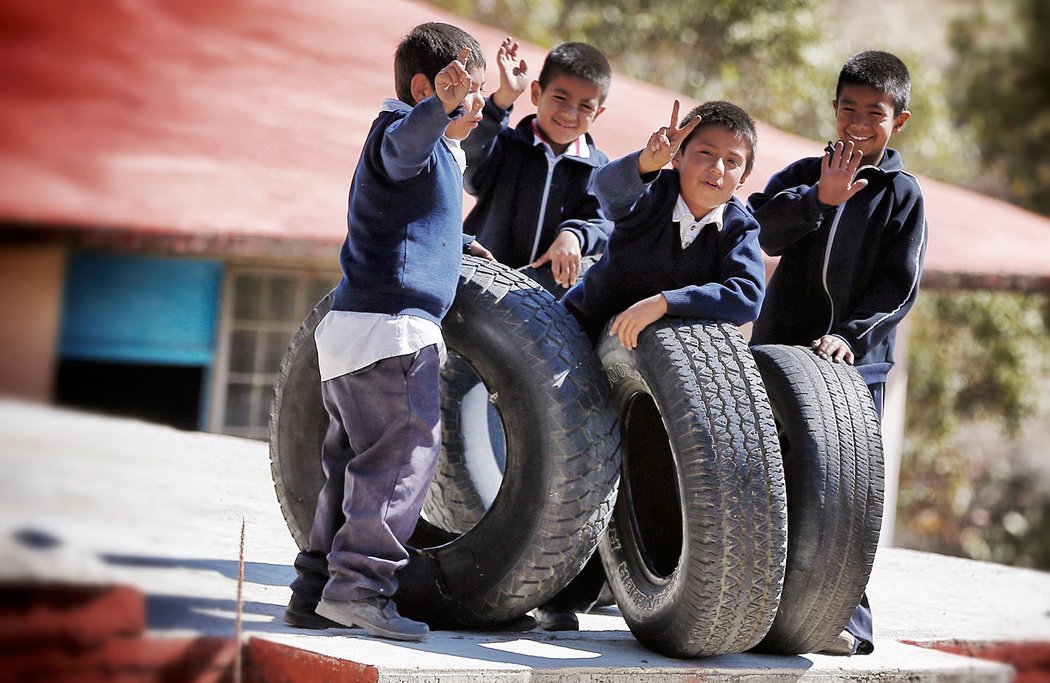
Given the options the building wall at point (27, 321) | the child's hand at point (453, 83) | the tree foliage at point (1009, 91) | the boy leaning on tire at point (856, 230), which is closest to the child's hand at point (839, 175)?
the boy leaning on tire at point (856, 230)

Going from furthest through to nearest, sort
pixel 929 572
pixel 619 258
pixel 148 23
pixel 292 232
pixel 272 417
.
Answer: pixel 148 23 < pixel 292 232 < pixel 929 572 < pixel 272 417 < pixel 619 258

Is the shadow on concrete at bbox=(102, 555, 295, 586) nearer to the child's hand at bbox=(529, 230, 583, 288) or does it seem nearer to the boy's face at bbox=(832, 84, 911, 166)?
the child's hand at bbox=(529, 230, 583, 288)

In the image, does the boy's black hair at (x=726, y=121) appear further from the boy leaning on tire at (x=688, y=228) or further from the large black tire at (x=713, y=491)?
the large black tire at (x=713, y=491)

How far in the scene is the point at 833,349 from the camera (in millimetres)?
3527

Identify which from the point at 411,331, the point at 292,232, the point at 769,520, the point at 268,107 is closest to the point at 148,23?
the point at 268,107

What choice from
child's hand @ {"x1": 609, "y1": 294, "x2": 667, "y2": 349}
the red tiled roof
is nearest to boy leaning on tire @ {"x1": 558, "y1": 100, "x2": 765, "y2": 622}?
child's hand @ {"x1": 609, "y1": 294, "x2": 667, "y2": 349}

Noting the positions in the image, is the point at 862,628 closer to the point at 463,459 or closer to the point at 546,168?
the point at 463,459

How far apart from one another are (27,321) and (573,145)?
194cm

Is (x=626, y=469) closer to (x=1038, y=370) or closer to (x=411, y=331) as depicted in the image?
(x=411, y=331)

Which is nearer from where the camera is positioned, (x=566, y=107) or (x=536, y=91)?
(x=566, y=107)

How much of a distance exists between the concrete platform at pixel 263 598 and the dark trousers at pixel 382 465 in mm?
169

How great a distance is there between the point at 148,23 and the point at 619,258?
20.6 ft

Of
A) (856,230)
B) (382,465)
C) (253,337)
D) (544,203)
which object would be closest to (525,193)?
(544,203)

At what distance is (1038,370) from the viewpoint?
1577 cm
